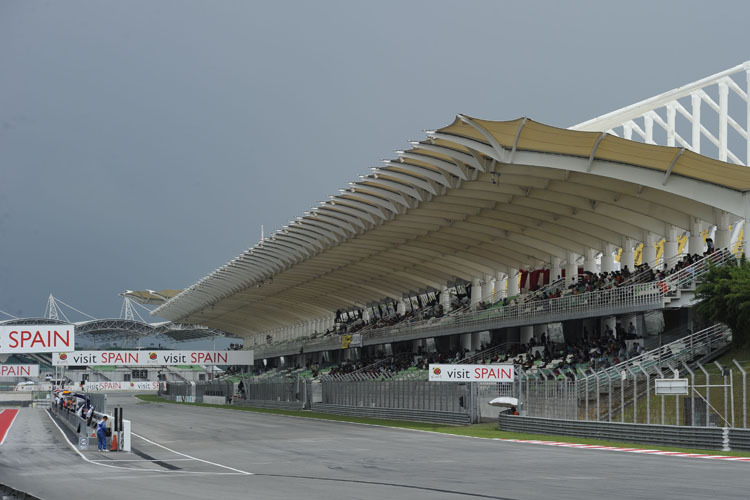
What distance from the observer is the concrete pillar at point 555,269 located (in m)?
52.4

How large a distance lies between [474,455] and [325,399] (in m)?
33.4

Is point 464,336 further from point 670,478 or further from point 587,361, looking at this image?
point 670,478

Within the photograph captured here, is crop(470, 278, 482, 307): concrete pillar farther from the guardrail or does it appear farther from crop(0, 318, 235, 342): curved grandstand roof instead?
crop(0, 318, 235, 342): curved grandstand roof

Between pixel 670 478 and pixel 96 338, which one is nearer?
pixel 670 478

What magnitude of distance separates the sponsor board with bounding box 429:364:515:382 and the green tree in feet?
22.5

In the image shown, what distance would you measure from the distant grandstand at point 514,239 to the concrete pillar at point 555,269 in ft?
0.37

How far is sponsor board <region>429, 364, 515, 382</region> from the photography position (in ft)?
113

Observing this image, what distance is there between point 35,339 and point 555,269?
3541 cm

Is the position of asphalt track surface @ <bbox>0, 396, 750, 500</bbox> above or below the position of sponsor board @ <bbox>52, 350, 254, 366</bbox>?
below

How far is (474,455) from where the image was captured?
23.5 meters

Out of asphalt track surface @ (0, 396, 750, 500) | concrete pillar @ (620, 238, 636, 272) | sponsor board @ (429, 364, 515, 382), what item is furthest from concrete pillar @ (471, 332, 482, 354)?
asphalt track surface @ (0, 396, 750, 500)

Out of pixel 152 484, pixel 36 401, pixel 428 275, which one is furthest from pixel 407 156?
pixel 36 401

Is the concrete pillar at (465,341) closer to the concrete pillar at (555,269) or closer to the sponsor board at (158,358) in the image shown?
the concrete pillar at (555,269)

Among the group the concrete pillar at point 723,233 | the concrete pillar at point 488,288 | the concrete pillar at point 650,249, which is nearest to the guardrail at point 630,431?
the concrete pillar at point 723,233
